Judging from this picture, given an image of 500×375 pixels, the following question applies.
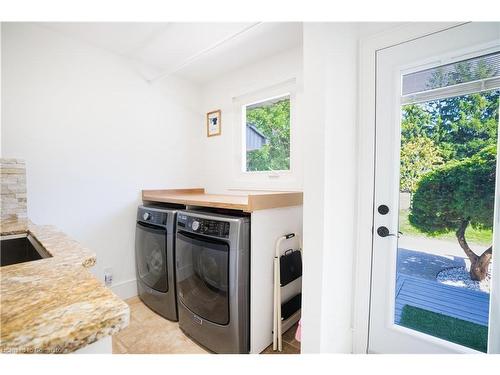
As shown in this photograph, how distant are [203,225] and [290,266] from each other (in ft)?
2.56

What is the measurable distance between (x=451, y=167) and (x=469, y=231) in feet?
1.19

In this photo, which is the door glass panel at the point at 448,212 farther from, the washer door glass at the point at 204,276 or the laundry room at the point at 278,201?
the washer door glass at the point at 204,276

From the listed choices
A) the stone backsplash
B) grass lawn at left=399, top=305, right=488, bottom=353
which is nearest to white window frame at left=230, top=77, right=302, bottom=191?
grass lawn at left=399, top=305, right=488, bottom=353

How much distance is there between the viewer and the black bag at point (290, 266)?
5.55 ft

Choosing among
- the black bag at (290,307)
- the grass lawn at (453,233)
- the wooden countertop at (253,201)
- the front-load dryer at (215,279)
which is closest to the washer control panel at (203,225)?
the front-load dryer at (215,279)

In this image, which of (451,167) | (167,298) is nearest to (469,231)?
(451,167)

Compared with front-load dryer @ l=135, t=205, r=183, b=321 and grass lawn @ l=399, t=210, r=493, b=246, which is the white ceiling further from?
grass lawn @ l=399, t=210, r=493, b=246

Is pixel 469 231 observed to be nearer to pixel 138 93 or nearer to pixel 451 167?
pixel 451 167

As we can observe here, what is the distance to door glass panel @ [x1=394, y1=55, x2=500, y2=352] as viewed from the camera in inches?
45.7

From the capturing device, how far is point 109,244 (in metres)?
2.16

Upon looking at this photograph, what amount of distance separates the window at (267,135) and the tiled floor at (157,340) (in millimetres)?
1530

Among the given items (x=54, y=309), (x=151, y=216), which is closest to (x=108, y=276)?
(x=151, y=216)

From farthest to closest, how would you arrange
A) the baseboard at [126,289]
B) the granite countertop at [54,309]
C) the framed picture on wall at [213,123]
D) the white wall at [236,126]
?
the framed picture on wall at [213,123], the baseboard at [126,289], the white wall at [236,126], the granite countertop at [54,309]

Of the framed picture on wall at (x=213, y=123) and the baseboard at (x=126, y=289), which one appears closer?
the baseboard at (x=126, y=289)
